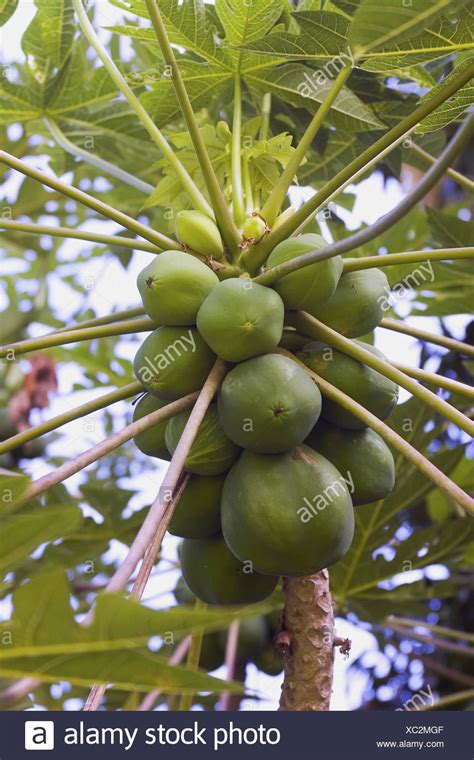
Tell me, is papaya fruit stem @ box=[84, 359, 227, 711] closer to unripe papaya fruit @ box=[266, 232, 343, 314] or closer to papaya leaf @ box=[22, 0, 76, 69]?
unripe papaya fruit @ box=[266, 232, 343, 314]

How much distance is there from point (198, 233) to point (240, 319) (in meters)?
0.28

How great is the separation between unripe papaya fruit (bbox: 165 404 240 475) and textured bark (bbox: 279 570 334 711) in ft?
0.87

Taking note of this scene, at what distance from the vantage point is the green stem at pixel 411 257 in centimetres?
147

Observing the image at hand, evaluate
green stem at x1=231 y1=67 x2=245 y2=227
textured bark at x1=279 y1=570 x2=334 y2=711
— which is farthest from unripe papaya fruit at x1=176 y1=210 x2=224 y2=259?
textured bark at x1=279 y1=570 x2=334 y2=711

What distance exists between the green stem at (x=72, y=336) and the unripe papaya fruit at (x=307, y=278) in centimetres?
27

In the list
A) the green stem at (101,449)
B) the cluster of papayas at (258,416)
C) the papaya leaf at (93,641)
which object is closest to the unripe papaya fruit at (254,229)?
the cluster of papayas at (258,416)

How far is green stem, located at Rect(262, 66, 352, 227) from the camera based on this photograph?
157 centimetres

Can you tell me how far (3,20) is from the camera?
2.14m

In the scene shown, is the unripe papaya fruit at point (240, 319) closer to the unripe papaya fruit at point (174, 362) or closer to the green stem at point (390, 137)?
the unripe papaya fruit at point (174, 362)

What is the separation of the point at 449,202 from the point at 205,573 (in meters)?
2.54

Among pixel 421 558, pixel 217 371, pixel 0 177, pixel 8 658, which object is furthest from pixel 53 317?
pixel 8 658

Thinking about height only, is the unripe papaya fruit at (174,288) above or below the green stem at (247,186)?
below
